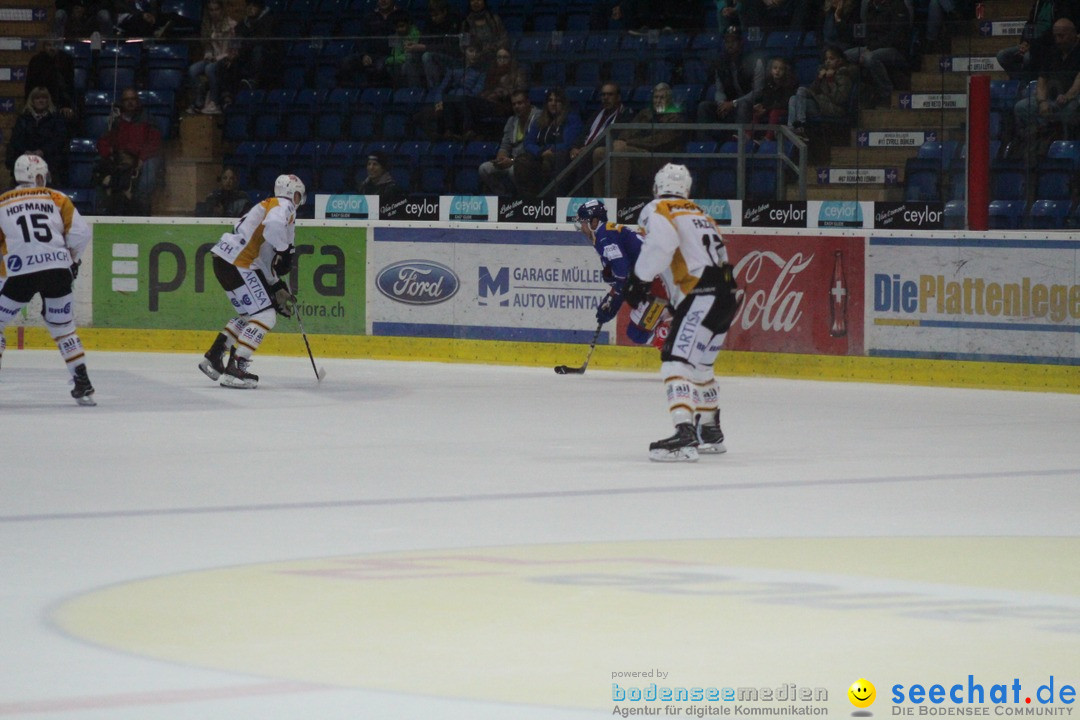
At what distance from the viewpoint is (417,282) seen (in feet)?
52.7

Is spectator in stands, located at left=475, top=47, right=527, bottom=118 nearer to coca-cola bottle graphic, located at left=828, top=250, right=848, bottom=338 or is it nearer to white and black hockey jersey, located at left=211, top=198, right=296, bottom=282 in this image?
white and black hockey jersey, located at left=211, top=198, right=296, bottom=282

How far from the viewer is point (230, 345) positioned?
13.7 meters

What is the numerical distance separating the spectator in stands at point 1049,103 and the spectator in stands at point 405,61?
5.73 meters

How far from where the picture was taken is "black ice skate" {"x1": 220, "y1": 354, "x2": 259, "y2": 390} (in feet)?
44.0

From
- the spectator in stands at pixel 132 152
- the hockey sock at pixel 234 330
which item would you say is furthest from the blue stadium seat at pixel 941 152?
the spectator in stands at pixel 132 152

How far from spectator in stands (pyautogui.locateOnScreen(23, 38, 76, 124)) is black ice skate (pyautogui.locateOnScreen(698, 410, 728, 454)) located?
393 inches

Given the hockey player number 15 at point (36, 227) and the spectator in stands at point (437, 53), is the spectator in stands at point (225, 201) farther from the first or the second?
the hockey player number 15 at point (36, 227)

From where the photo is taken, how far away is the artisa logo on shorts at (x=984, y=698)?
13.1 ft

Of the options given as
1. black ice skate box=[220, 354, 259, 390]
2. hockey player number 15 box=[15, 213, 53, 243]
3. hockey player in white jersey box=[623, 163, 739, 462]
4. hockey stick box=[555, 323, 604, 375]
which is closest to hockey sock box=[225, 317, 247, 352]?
black ice skate box=[220, 354, 259, 390]

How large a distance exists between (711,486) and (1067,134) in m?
6.60

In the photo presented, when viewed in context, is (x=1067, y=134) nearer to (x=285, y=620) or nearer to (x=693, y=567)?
(x=693, y=567)

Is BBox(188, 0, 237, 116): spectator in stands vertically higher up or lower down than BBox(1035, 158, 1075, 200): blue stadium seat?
higher up

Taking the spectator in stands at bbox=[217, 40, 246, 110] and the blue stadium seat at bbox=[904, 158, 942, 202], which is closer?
the blue stadium seat at bbox=[904, 158, 942, 202]

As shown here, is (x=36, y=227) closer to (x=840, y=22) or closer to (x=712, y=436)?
(x=712, y=436)
